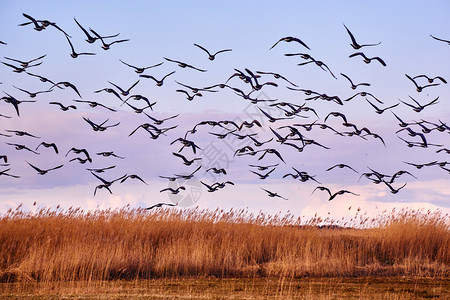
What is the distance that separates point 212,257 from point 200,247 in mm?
485

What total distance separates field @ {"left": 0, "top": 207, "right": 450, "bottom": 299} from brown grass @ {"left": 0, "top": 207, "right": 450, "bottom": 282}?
35 mm

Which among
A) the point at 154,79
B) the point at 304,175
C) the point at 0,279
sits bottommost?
the point at 0,279

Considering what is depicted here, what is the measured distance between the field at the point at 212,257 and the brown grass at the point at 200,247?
4 cm

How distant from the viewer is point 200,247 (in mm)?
17250

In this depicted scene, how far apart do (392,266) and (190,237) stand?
684cm

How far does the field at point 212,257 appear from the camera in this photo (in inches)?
562

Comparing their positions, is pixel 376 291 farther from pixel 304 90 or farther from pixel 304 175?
pixel 304 90

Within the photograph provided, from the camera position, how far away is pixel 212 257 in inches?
680

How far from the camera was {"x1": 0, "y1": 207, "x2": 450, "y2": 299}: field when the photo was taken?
46.8 feet

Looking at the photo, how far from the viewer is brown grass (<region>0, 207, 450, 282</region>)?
52.9 feet

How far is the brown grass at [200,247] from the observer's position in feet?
52.9

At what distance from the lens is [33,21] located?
11648 millimetres

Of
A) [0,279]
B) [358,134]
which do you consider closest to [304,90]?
[358,134]

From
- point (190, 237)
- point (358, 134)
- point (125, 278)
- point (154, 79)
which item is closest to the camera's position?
point (154, 79)
